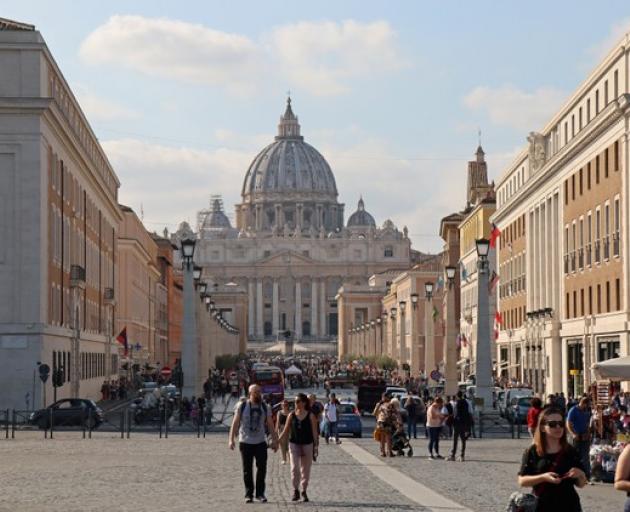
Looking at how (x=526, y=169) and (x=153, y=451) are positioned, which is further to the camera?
(x=526, y=169)

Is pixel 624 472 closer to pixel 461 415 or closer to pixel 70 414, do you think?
pixel 461 415

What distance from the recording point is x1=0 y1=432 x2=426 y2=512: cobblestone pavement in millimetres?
22062

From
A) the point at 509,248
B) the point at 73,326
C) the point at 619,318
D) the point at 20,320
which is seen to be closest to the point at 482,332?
the point at 619,318

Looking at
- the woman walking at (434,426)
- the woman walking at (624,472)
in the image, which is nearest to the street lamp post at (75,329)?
the woman walking at (434,426)

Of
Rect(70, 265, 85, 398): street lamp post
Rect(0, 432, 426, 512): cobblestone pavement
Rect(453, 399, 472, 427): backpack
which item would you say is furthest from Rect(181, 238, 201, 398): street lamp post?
Rect(453, 399, 472, 427): backpack

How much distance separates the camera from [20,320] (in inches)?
2271

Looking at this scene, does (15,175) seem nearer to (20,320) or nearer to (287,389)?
(20,320)

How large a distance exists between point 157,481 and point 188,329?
28.3 metres

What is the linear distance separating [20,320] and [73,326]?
11.3m

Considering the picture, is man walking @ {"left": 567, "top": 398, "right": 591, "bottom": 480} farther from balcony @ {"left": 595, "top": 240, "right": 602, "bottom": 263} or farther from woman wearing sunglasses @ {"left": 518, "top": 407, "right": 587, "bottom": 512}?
balcony @ {"left": 595, "top": 240, "right": 602, "bottom": 263}

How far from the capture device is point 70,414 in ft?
169

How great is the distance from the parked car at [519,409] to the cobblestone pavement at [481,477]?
9.64m

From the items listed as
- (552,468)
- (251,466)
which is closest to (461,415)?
(251,466)

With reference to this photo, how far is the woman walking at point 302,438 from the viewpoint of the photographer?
923 inches
